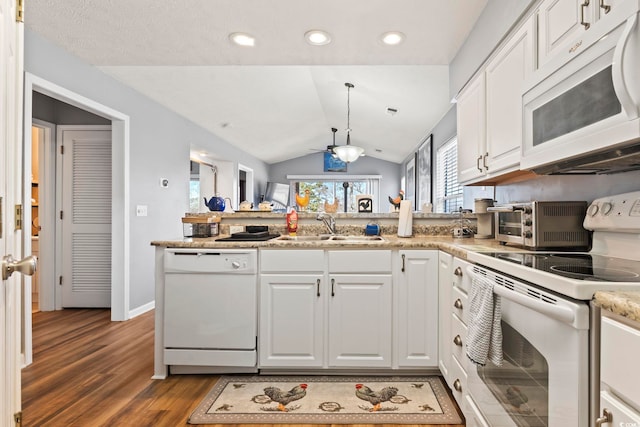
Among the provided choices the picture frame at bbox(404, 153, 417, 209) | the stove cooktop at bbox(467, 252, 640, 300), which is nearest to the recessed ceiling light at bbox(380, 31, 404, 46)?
the stove cooktop at bbox(467, 252, 640, 300)

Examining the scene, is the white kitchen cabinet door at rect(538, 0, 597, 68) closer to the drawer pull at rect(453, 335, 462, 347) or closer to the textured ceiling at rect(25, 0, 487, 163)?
the textured ceiling at rect(25, 0, 487, 163)

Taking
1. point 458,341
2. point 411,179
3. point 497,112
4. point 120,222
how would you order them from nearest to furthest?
point 458,341
point 497,112
point 120,222
point 411,179

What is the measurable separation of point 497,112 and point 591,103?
2.90 feet

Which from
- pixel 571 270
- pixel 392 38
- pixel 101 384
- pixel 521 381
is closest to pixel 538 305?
pixel 571 270

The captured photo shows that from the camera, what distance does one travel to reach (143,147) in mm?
3824

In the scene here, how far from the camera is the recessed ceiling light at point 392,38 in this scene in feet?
7.70

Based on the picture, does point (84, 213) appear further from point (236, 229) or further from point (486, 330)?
point (486, 330)

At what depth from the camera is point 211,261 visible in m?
2.21

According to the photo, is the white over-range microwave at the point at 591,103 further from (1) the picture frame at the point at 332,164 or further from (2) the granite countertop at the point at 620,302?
(1) the picture frame at the point at 332,164

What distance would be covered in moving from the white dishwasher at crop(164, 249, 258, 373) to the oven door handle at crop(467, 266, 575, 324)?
4.63 feet

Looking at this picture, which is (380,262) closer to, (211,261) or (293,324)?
(293,324)

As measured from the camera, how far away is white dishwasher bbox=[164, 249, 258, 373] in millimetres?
2203

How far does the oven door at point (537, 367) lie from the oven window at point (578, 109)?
21.6 inches

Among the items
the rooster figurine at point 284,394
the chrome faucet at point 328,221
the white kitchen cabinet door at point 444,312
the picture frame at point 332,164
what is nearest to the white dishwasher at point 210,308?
the rooster figurine at point 284,394
